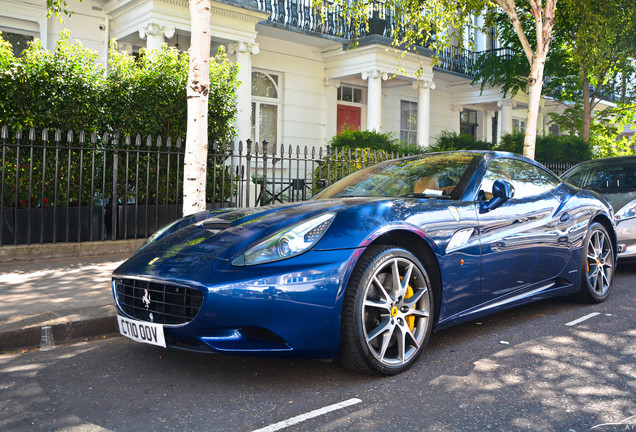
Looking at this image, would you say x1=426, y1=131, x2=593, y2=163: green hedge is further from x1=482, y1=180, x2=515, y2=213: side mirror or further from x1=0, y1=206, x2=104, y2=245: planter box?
x1=482, y1=180, x2=515, y2=213: side mirror

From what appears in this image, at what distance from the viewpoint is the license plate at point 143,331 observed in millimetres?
3277

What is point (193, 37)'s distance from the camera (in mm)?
6367

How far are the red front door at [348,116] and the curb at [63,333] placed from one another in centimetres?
1406

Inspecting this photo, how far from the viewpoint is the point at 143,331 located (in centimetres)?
338

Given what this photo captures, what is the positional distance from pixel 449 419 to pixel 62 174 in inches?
268

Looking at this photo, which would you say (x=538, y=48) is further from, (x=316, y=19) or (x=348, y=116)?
(x=348, y=116)

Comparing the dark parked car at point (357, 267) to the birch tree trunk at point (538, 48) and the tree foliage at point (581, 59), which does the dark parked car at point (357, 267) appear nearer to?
the birch tree trunk at point (538, 48)

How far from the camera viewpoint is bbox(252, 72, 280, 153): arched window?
16.3 metres

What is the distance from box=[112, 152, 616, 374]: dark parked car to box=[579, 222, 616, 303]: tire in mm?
608

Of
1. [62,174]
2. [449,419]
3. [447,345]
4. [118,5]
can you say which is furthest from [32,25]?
[449,419]

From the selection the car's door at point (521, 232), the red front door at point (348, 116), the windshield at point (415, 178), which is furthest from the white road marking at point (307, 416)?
the red front door at point (348, 116)

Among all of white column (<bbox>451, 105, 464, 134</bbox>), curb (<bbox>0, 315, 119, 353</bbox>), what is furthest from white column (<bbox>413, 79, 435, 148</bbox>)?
curb (<bbox>0, 315, 119, 353</bbox>)

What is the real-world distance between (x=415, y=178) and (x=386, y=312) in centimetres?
137

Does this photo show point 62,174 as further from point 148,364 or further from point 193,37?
point 148,364
